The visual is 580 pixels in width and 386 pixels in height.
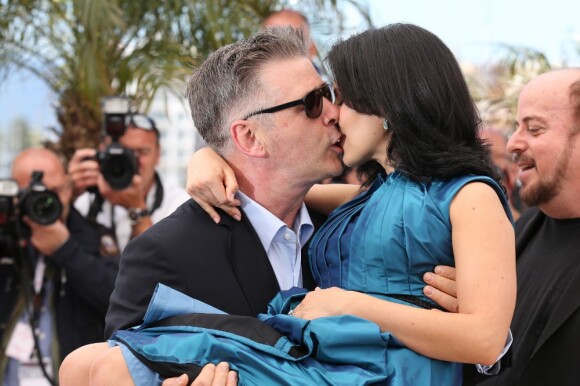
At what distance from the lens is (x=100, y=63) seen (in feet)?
20.6

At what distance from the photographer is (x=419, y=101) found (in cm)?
260

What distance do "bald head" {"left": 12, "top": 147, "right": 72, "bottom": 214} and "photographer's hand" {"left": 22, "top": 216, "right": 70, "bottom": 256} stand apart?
0.21 meters

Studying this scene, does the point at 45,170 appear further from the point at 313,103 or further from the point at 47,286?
the point at 313,103

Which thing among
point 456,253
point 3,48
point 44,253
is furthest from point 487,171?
point 3,48

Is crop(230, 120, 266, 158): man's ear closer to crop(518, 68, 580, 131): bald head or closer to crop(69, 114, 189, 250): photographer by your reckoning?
crop(518, 68, 580, 131): bald head

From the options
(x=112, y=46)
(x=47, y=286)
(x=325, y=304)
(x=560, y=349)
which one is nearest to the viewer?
(x=325, y=304)

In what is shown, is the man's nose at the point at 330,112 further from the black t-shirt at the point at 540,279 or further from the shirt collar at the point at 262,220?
the black t-shirt at the point at 540,279

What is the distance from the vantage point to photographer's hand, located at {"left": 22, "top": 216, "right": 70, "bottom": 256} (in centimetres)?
453

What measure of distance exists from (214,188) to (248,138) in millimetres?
317

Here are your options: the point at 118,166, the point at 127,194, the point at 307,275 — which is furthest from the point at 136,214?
the point at 307,275

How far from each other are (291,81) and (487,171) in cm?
82

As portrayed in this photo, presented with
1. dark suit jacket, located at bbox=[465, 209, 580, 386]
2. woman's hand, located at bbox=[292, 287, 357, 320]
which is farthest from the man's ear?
dark suit jacket, located at bbox=[465, 209, 580, 386]

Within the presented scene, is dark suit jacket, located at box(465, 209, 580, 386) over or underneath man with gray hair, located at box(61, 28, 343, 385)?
underneath

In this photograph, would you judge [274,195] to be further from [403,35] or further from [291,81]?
[403,35]
